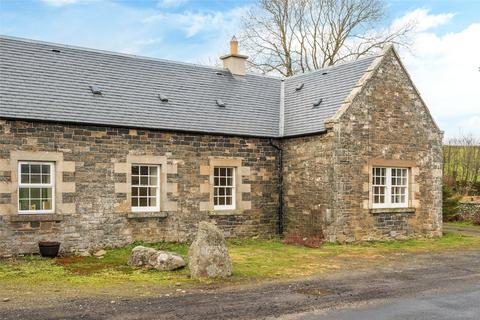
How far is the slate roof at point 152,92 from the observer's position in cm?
1587

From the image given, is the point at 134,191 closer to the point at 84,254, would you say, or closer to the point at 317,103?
the point at 84,254

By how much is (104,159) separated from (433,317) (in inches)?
429

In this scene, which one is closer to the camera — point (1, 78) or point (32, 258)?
point (32, 258)

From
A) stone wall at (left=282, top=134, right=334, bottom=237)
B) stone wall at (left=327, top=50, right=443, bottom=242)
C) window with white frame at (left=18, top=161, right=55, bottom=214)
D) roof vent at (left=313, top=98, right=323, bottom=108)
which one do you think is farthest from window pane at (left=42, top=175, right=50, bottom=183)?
roof vent at (left=313, top=98, right=323, bottom=108)

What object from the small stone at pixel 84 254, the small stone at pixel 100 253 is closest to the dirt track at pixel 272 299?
the small stone at pixel 100 253

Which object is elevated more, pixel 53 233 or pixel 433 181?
pixel 433 181

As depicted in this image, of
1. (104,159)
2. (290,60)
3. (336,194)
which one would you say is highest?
(290,60)

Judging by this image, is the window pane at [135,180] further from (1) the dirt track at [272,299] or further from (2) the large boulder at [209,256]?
(1) the dirt track at [272,299]

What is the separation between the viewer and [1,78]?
51.0ft

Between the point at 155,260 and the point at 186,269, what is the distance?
0.78m

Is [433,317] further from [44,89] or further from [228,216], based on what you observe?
[44,89]

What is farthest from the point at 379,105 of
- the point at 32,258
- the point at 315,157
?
the point at 32,258

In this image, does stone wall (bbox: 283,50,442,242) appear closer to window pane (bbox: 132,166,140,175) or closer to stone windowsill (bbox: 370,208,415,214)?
stone windowsill (bbox: 370,208,415,214)

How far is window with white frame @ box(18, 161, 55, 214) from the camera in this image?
49.1ft
